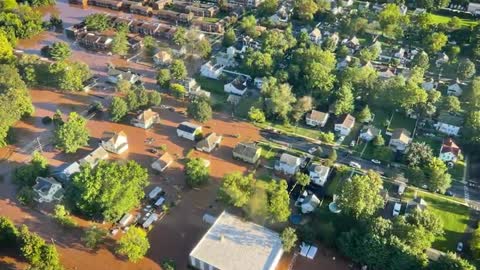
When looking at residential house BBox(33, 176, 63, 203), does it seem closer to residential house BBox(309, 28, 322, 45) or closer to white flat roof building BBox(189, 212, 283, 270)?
white flat roof building BBox(189, 212, 283, 270)

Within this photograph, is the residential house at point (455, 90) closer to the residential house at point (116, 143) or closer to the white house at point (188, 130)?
the white house at point (188, 130)

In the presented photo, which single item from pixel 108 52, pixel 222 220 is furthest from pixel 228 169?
pixel 108 52

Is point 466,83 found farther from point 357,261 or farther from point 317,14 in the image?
point 357,261

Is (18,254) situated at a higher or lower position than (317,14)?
lower

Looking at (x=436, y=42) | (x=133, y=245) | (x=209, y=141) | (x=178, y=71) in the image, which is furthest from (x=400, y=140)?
(x=133, y=245)

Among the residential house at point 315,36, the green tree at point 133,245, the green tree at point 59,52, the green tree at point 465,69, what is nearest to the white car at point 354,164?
the green tree at point 133,245

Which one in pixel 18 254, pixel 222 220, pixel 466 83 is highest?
pixel 466 83

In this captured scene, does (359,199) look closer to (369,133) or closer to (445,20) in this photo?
(369,133)
